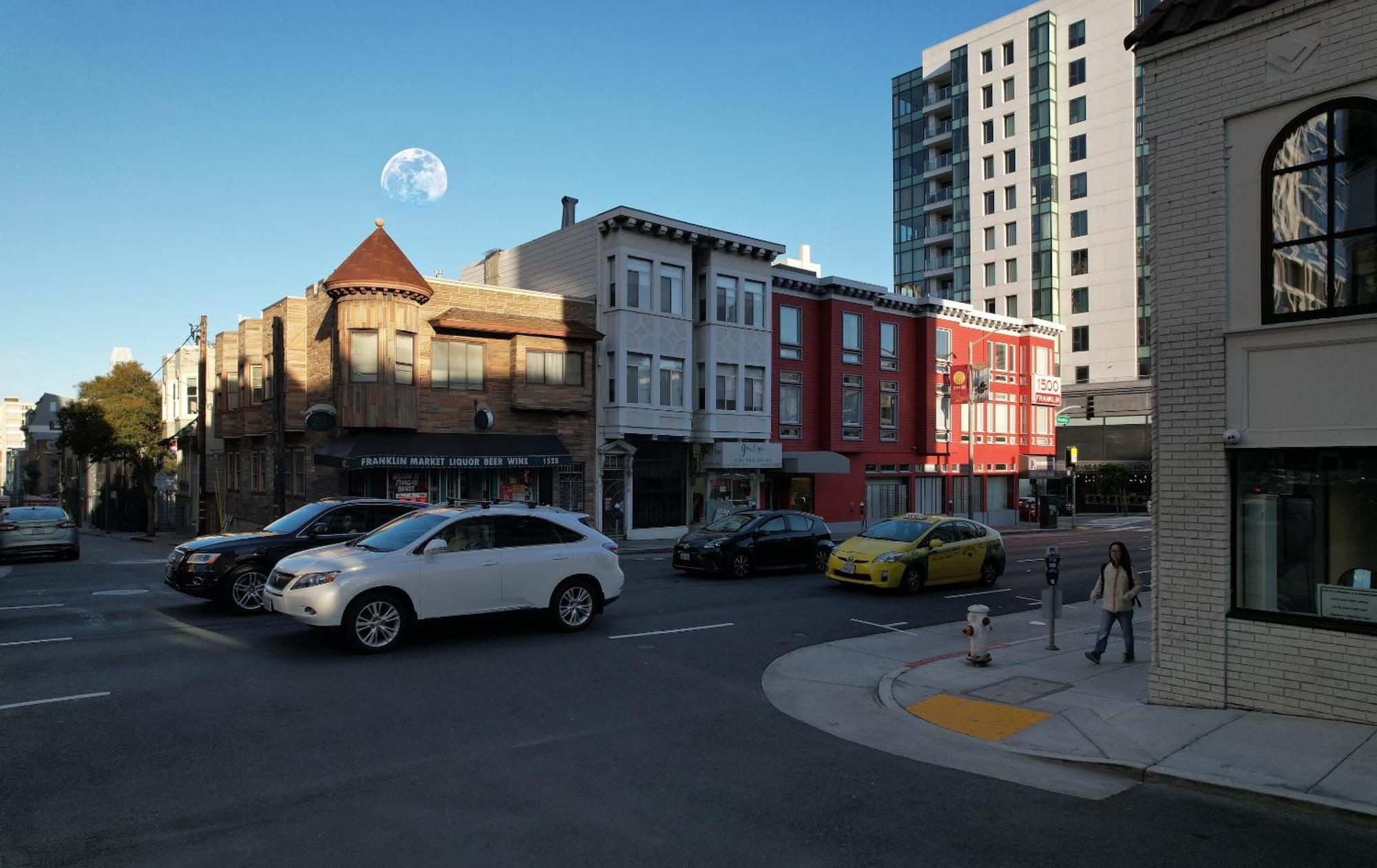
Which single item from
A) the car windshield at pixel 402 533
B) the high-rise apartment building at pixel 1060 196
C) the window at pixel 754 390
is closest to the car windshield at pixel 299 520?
the car windshield at pixel 402 533

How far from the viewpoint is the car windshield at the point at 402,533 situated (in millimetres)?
10961

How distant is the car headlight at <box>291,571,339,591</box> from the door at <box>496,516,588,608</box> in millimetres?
2201

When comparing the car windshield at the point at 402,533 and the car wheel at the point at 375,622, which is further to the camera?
the car windshield at the point at 402,533

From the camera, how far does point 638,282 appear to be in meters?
29.9

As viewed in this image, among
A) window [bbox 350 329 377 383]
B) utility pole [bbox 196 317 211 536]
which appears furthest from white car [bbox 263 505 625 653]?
utility pole [bbox 196 317 211 536]

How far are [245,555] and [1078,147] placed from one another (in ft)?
201

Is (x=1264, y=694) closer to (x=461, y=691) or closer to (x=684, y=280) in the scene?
(x=461, y=691)

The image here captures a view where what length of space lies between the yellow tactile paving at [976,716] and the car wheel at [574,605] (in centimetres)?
505

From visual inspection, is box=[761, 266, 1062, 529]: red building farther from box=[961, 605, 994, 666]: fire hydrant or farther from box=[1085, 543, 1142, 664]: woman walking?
box=[961, 605, 994, 666]: fire hydrant

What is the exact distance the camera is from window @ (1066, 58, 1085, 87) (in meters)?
58.6

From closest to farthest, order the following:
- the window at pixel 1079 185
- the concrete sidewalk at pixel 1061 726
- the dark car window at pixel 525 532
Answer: the concrete sidewalk at pixel 1061 726 → the dark car window at pixel 525 532 → the window at pixel 1079 185

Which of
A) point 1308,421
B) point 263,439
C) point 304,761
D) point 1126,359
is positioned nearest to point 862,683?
point 1308,421

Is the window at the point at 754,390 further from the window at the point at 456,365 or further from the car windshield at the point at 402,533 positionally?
the car windshield at the point at 402,533

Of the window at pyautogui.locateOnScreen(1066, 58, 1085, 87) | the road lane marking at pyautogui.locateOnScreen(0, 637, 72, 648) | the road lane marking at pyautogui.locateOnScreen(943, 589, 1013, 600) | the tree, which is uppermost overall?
the window at pyautogui.locateOnScreen(1066, 58, 1085, 87)
